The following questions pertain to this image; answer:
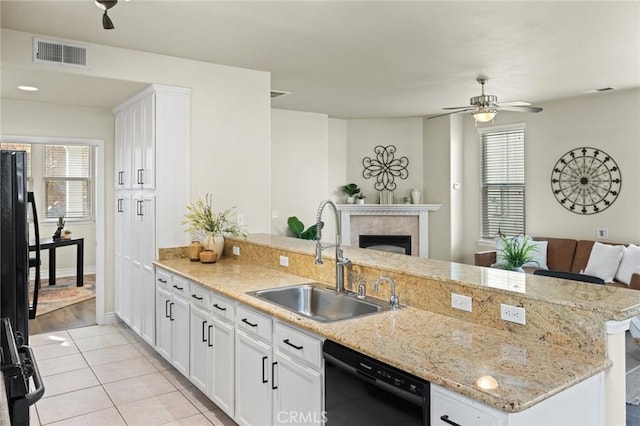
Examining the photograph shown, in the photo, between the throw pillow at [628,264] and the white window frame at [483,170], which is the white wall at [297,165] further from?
the throw pillow at [628,264]

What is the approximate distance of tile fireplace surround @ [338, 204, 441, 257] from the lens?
7461 millimetres

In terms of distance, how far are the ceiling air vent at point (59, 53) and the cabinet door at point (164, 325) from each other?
1.96m

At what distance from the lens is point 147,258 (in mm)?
4297

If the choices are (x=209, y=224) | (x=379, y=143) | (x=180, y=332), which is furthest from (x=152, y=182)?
(x=379, y=143)

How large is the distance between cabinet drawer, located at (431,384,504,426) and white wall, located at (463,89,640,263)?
5.39 meters

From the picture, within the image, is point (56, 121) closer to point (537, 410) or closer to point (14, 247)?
point (14, 247)

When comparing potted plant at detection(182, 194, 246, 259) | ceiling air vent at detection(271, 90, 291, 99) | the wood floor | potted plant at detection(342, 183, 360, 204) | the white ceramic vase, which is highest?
ceiling air vent at detection(271, 90, 291, 99)

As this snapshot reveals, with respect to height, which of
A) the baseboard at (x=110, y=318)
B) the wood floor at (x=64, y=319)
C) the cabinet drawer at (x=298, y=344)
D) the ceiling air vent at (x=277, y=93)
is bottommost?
the wood floor at (x=64, y=319)

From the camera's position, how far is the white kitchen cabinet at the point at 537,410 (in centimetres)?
139

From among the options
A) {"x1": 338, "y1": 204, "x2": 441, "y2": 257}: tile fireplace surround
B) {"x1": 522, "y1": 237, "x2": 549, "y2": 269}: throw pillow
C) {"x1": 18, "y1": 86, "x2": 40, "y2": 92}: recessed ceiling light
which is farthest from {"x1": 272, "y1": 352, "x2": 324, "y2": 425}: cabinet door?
{"x1": 338, "y1": 204, "x2": 441, "y2": 257}: tile fireplace surround

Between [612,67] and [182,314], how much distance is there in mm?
4615

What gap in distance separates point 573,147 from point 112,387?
6.09 metres

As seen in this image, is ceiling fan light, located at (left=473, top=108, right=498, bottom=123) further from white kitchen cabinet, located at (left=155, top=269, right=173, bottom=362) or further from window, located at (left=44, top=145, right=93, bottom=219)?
window, located at (left=44, top=145, right=93, bottom=219)

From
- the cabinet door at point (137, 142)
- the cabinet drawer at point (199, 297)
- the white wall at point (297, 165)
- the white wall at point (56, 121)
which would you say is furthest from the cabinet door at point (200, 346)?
the white wall at point (297, 165)
